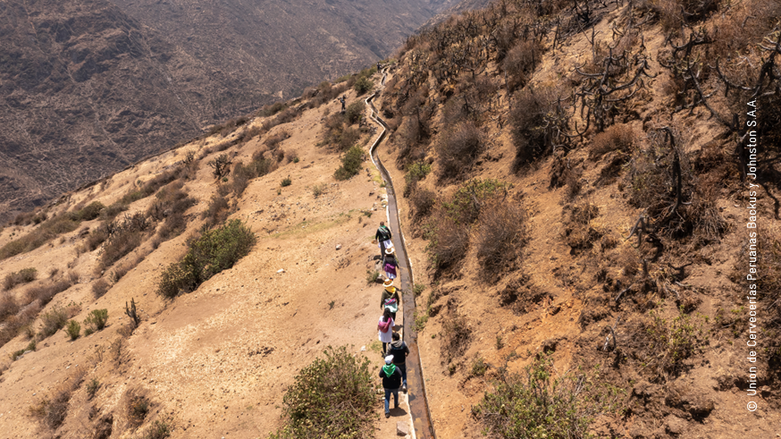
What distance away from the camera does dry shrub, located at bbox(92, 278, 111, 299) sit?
17047mm

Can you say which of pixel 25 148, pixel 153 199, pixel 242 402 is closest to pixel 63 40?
pixel 25 148

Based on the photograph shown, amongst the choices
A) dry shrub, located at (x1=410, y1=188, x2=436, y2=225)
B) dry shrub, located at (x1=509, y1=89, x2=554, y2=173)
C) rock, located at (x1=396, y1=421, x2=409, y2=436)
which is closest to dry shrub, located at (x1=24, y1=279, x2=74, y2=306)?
dry shrub, located at (x1=410, y1=188, x2=436, y2=225)

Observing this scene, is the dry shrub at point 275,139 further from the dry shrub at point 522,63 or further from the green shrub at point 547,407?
the green shrub at point 547,407

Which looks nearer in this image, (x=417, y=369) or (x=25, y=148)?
(x=417, y=369)

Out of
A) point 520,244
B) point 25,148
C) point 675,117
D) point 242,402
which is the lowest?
point 242,402

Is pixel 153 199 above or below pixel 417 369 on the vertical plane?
above

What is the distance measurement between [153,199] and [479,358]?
30562mm

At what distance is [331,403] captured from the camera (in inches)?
275

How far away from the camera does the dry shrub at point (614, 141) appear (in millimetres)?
8547

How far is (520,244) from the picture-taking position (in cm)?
922

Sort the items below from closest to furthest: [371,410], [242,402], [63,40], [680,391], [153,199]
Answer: [680,391], [371,410], [242,402], [153,199], [63,40]

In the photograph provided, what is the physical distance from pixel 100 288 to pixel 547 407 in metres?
20.8

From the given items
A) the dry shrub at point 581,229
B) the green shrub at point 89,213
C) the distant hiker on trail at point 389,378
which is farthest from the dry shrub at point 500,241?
the green shrub at point 89,213

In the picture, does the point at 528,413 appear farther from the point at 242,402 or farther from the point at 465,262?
the point at 242,402
